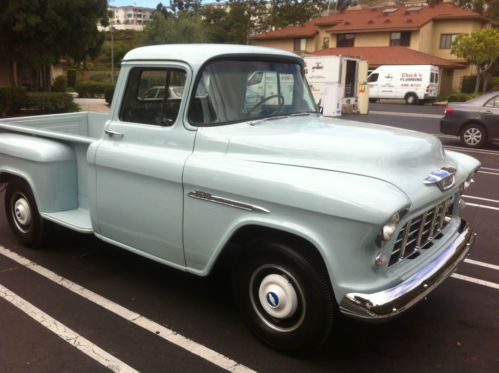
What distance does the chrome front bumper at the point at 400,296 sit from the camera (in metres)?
2.79

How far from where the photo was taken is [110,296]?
13.9 feet

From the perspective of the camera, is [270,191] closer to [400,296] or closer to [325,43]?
[400,296]

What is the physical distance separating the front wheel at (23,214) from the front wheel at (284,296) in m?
2.63

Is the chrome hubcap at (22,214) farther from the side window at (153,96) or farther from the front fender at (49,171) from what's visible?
the side window at (153,96)

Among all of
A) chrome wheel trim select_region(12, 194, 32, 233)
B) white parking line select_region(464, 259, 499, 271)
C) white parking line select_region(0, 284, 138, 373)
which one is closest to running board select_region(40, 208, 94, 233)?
chrome wheel trim select_region(12, 194, 32, 233)

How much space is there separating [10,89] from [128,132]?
624 inches

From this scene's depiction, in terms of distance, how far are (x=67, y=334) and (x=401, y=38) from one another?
154ft

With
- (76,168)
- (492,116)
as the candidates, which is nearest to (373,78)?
(492,116)

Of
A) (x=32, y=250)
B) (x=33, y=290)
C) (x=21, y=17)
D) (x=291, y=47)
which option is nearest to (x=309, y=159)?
(x=33, y=290)

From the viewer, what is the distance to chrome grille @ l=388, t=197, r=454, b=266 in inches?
123

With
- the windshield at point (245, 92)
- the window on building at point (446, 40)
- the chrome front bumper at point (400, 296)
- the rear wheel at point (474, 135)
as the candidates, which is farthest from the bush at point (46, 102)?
the window on building at point (446, 40)

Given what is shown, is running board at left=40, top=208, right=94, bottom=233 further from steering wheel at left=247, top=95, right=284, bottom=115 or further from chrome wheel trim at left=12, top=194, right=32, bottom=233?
steering wheel at left=247, top=95, right=284, bottom=115

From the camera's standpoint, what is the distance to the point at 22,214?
523 centimetres

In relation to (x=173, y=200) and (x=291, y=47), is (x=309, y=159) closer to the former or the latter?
(x=173, y=200)
